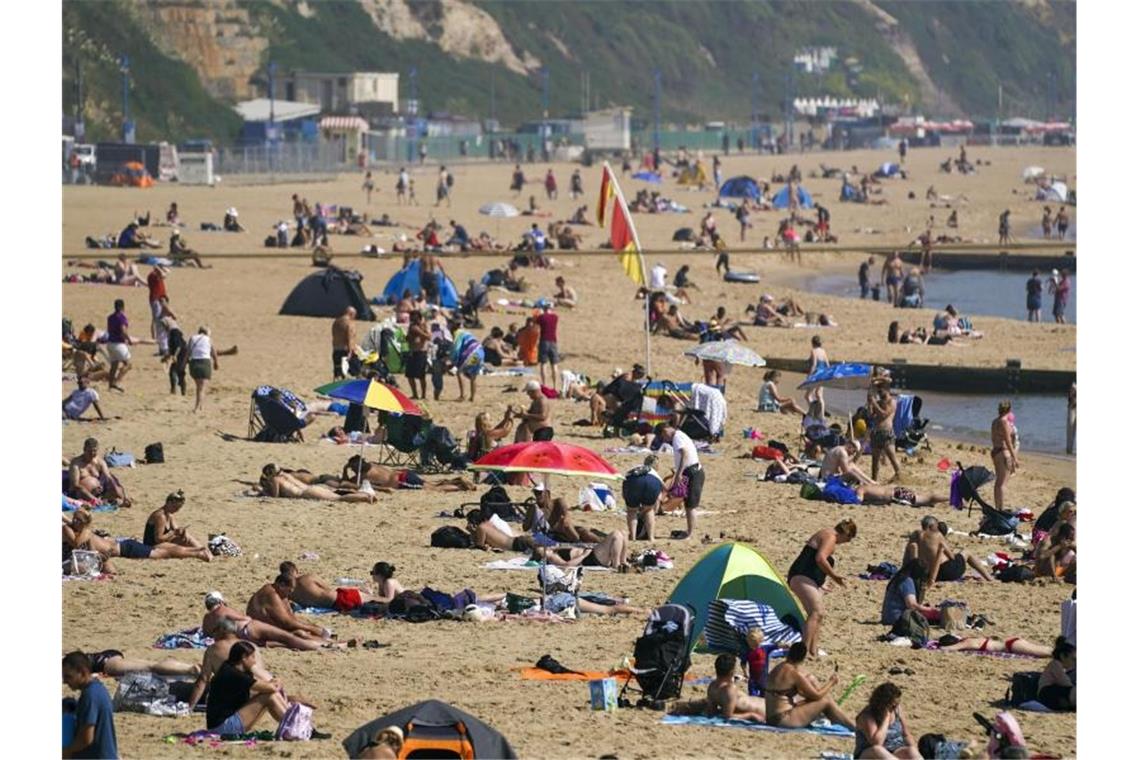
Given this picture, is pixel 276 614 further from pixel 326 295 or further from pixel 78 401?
pixel 326 295

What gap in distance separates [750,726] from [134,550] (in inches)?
226

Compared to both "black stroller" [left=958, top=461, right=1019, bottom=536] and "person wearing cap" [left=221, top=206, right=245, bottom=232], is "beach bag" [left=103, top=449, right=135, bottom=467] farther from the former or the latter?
"person wearing cap" [left=221, top=206, right=245, bottom=232]

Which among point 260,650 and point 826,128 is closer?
point 260,650

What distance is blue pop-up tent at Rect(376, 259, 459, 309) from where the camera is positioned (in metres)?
29.7

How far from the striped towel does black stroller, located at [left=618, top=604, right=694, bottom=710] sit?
60cm

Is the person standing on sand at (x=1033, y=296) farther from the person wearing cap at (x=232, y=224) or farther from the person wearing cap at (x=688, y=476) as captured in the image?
the person wearing cap at (x=688, y=476)

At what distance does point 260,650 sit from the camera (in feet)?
41.7

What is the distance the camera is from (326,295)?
29.6 metres

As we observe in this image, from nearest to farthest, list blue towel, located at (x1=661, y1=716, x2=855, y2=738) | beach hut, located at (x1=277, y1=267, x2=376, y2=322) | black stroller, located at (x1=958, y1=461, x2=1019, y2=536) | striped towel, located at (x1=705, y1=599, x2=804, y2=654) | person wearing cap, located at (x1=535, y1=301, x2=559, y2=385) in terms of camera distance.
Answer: blue towel, located at (x1=661, y1=716, x2=855, y2=738) → striped towel, located at (x1=705, y1=599, x2=804, y2=654) → black stroller, located at (x1=958, y1=461, x2=1019, y2=536) → person wearing cap, located at (x1=535, y1=301, x2=559, y2=385) → beach hut, located at (x1=277, y1=267, x2=376, y2=322)

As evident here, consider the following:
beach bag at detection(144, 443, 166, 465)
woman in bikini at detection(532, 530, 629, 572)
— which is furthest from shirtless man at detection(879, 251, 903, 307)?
woman in bikini at detection(532, 530, 629, 572)

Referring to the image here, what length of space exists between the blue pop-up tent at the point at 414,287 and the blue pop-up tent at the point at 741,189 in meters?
29.5

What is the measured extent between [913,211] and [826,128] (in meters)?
54.7
